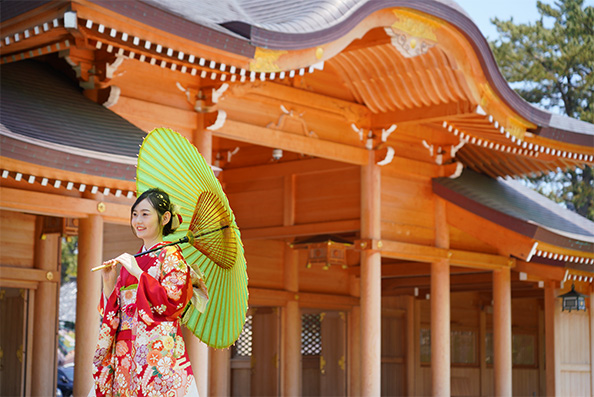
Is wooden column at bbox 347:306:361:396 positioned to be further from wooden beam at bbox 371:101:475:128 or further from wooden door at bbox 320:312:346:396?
wooden beam at bbox 371:101:475:128

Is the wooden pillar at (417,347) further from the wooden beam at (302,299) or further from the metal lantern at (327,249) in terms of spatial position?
the metal lantern at (327,249)

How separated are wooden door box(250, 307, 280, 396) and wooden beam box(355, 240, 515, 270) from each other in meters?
2.48

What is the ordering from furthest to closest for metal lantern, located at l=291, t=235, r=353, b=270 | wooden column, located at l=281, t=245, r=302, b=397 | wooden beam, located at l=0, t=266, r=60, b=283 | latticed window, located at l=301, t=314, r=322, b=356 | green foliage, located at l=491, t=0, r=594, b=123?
green foliage, located at l=491, t=0, r=594, b=123 → latticed window, located at l=301, t=314, r=322, b=356 → wooden column, located at l=281, t=245, r=302, b=397 → metal lantern, located at l=291, t=235, r=353, b=270 → wooden beam, located at l=0, t=266, r=60, b=283

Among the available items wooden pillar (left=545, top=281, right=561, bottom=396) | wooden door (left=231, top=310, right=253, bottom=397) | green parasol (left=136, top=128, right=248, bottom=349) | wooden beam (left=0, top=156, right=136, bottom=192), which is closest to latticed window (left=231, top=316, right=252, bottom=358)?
wooden door (left=231, top=310, right=253, bottom=397)

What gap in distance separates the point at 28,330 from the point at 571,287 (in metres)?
8.28

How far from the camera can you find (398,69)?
1025cm

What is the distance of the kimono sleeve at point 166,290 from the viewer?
4.01 meters

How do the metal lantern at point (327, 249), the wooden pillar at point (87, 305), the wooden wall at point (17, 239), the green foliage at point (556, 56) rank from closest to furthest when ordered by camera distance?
the wooden pillar at point (87, 305) < the wooden wall at point (17, 239) < the metal lantern at point (327, 249) < the green foliage at point (556, 56)

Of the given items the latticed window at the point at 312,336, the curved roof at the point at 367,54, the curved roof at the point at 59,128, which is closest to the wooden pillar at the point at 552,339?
the curved roof at the point at 367,54

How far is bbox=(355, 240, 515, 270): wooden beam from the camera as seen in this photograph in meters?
11.0

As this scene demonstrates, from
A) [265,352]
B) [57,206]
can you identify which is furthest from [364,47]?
[265,352]

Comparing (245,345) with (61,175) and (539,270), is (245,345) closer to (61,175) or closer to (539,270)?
(539,270)

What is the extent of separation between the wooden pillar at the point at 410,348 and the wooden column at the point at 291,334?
3703 millimetres

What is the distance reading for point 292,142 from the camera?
10227mm
